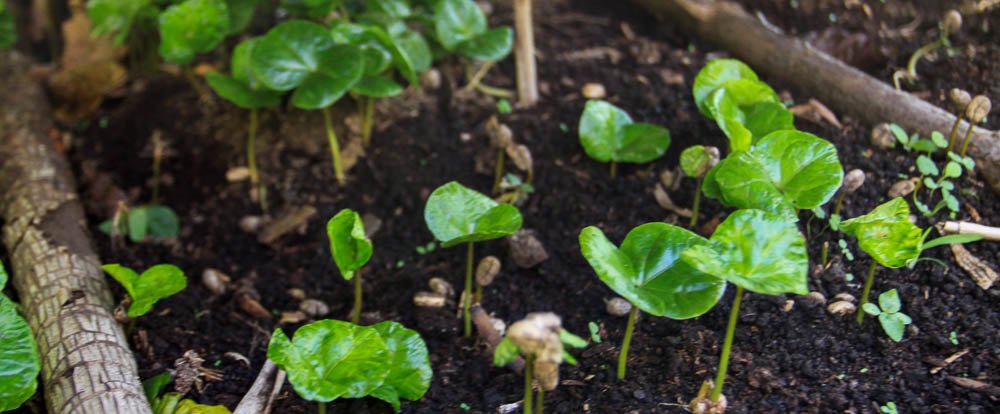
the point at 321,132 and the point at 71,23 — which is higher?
the point at 71,23

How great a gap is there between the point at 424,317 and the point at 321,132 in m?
0.72

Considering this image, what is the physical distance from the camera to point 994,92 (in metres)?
1.91

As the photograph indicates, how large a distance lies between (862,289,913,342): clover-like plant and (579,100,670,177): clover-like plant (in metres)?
0.57

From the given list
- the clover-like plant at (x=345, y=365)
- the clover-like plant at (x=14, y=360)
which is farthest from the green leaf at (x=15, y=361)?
the clover-like plant at (x=345, y=365)

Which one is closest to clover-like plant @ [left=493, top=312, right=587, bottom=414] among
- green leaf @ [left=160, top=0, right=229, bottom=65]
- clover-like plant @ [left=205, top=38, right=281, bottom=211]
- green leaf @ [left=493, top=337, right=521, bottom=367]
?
green leaf @ [left=493, top=337, right=521, bottom=367]

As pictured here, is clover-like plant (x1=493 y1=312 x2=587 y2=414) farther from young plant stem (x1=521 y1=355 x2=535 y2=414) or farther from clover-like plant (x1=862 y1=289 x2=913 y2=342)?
clover-like plant (x1=862 y1=289 x2=913 y2=342)

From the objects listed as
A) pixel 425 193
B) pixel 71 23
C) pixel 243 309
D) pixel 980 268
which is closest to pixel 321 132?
pixel 425 193

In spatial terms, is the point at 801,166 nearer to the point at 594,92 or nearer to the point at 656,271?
the point at 656,271

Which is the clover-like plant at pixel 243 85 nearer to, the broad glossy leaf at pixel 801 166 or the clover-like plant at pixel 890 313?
the broad glossy leaf at pixel 801 166

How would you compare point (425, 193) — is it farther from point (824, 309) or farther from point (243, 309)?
point (824, 309)

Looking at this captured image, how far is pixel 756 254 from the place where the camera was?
1290 mm

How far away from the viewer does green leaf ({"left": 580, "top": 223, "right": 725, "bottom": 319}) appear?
1351 millimetres

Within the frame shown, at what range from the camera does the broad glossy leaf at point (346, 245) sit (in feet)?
4.94

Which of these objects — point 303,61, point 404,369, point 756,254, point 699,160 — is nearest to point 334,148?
point 303,61
